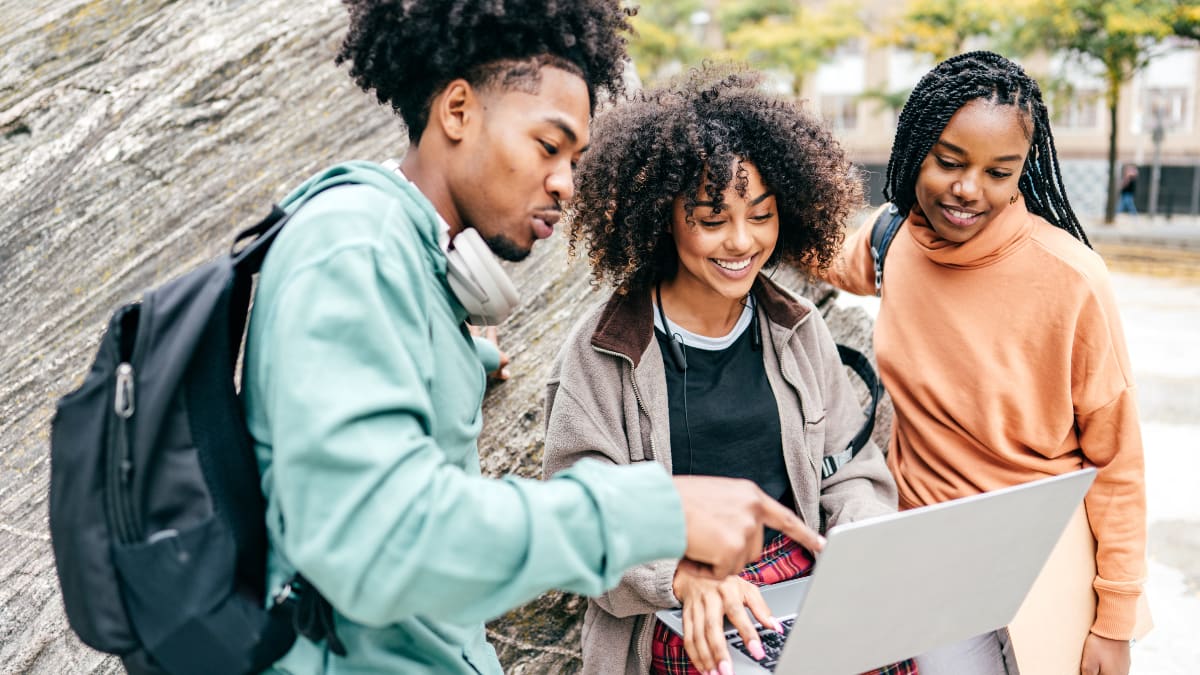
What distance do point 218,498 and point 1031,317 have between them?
6.75ft

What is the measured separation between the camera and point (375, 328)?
122 centimetres

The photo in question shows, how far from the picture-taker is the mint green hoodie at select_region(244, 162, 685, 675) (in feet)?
3.87

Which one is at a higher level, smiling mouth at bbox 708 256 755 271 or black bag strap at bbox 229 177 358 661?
black bag strap at bbox 229 177 358 661

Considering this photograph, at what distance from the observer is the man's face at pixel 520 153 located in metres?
1.56

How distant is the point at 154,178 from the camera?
3.77 meters

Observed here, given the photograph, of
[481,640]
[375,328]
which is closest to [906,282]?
Answer: [481,640]

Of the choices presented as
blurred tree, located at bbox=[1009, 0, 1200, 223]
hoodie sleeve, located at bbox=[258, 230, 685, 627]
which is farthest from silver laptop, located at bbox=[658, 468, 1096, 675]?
blurred tree, located at bbox=[1009, 0, 1200, 223]

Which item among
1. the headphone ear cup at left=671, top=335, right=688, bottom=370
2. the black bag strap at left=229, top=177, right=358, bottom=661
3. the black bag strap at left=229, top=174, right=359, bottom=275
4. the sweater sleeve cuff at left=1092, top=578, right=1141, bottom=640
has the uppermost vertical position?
the black bag strap at left=229, top=174, right=359, bottom=275

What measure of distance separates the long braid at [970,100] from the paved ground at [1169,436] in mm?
2265

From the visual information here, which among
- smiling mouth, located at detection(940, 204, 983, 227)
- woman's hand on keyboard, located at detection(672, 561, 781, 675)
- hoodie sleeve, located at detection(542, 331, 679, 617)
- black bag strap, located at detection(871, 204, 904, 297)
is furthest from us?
black bag strap, located at detection(871, 204, 904, 297)

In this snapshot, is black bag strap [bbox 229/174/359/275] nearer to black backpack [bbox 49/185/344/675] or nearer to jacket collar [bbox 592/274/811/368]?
black backpack [bbox 49/185/344/675]

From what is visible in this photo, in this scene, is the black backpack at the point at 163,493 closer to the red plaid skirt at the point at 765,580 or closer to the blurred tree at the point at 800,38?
the red plaid skirt at the point at 765,580

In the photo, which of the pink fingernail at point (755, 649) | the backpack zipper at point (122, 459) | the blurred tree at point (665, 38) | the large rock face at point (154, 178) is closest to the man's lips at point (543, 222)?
the backpack zipper at point (122, 459)

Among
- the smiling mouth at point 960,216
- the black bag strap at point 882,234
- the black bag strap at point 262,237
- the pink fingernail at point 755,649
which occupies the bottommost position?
the pink fingernail at point 755,649
